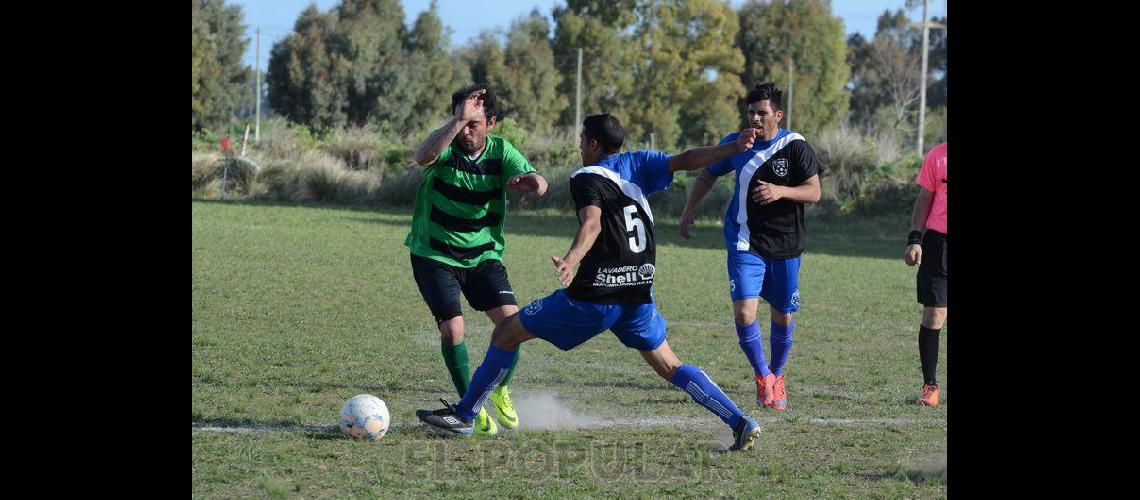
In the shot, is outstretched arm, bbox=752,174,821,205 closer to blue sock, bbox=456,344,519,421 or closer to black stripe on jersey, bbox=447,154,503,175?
black stripe on jersey, bbox=447,154,503,175

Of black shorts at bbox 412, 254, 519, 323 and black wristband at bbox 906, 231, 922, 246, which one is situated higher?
black wristband at bbox 906, 231, 922, 246

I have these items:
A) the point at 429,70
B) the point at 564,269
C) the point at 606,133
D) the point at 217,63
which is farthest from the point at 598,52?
the point at 564,269

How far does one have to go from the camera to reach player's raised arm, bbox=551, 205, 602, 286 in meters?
5.57

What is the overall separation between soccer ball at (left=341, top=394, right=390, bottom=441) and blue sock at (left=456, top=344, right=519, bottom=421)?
454 millimetres

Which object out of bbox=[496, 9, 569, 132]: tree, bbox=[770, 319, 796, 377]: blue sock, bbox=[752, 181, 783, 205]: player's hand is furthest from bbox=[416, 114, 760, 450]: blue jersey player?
bbox=[496, 9, 569, 132]: tree

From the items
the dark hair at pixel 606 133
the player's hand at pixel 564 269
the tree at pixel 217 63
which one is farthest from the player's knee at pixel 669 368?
the tree at pixel 217 63

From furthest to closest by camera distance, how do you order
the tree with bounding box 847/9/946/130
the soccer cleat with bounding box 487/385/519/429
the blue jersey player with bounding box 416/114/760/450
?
the tree with bounding box 847/9/946/130
the soccer cleat with bounding box 487/385/519/429
the blue jersey player with bounding box 416/114/760/450

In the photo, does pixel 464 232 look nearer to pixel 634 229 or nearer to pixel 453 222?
pixel 453 222

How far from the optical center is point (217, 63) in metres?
52.3

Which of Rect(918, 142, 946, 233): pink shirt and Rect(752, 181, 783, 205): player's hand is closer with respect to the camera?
Rect(752, 181, 783, 205): player's hand

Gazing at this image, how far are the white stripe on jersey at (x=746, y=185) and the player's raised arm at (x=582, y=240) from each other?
2135mm
